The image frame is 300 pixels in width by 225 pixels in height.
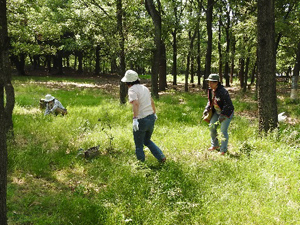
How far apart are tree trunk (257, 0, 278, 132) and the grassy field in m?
0.57

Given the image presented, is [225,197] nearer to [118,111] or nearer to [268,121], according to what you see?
[268,121]

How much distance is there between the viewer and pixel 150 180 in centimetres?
440

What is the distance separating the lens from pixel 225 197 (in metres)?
3.70

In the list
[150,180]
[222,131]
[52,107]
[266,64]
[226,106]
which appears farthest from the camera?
[52,107]

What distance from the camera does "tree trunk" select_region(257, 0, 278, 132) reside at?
610 centimetres

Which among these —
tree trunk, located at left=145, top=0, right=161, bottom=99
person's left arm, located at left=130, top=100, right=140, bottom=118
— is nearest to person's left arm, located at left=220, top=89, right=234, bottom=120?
person's left arm, located at left=130, top=100, right=140, bottom=118

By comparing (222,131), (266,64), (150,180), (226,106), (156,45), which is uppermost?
(156,45)

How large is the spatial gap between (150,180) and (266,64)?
4.47 metres

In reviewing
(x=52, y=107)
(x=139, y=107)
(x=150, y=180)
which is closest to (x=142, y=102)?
(x=139, y=107)

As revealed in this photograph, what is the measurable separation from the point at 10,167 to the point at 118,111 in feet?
17.1

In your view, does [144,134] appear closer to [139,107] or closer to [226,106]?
[139,107]

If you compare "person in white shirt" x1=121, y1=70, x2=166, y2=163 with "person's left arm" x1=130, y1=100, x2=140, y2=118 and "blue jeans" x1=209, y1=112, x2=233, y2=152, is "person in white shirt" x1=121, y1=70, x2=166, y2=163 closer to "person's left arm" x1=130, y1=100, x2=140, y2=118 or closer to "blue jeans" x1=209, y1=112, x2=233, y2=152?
"person's left arm" x1=130, y1=100, x2=140, y2=118

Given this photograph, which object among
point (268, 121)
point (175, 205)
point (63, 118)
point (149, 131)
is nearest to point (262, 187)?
point (175, 205)

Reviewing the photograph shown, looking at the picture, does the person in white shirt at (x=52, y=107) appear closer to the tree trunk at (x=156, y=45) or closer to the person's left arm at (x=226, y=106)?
the person's left arm at (x=226, y=106)
